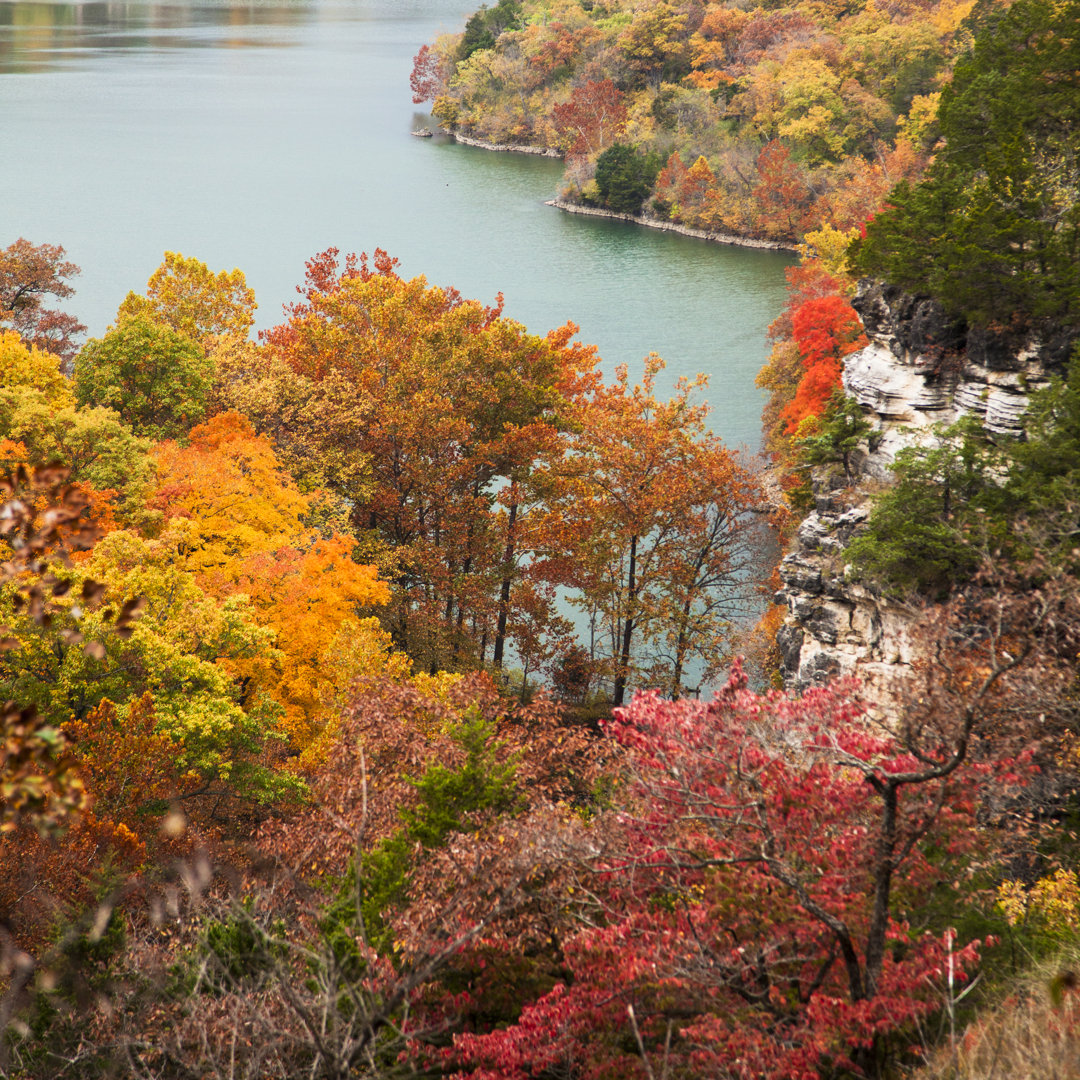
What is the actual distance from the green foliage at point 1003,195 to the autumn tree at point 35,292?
103ft

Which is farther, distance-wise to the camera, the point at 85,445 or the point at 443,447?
the point at 443,447

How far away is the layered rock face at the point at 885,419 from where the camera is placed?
19.8 meters

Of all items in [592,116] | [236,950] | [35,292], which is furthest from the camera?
[592,116]

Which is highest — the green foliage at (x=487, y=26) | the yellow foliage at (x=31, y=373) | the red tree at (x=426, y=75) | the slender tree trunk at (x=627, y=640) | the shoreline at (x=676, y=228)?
the green foliage at (x=487, y=26)

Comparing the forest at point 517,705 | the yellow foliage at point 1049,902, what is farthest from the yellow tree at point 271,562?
the yellow foliage at point 1049,902

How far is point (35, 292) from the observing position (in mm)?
40906

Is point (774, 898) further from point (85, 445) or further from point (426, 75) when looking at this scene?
point (426, 75)

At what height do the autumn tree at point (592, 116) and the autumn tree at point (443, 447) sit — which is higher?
the autumn tree at point (592, 116)

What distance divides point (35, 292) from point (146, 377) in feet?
52.1

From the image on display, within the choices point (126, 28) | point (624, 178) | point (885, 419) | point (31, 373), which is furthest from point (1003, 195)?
point (126, 28)

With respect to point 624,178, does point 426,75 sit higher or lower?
higher

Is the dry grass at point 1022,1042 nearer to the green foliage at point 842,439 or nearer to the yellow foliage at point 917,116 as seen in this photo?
the green foliage at point 842,439

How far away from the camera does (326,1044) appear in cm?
742

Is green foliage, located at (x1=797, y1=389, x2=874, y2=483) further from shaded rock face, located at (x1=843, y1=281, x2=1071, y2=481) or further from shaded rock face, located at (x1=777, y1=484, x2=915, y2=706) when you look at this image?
shaded rock face, located at (x1=777, y1=484, x2=915, y2=706)
